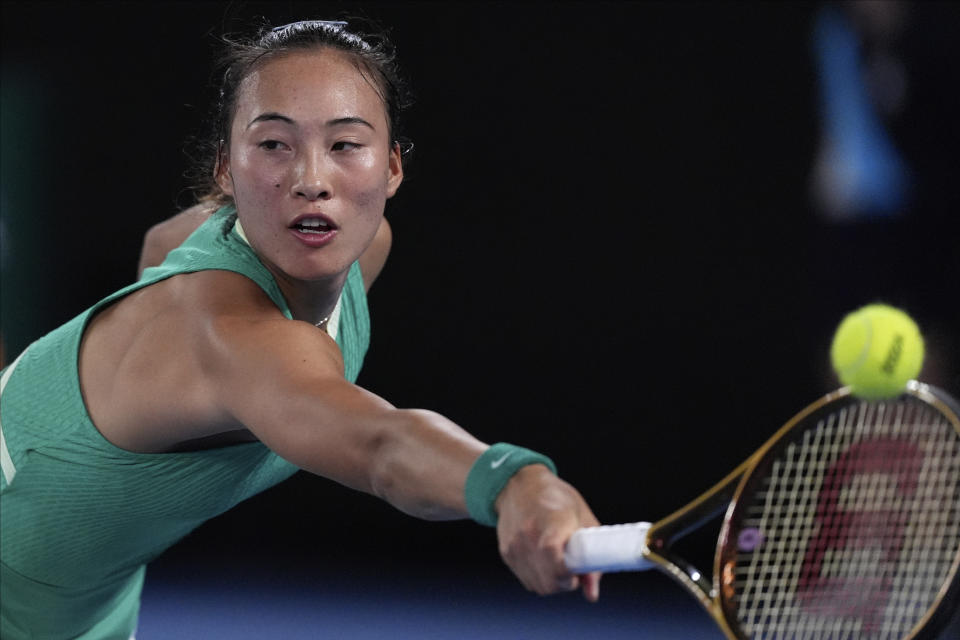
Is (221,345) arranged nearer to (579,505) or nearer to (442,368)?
(579,505)

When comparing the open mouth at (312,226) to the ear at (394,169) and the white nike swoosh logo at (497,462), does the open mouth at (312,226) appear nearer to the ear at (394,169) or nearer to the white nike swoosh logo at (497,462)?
the ear at (394,169)

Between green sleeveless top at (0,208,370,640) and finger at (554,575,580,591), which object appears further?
green sleeveless top at (0,208,370,640)

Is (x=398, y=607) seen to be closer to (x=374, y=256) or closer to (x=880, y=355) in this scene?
(x=374, y=256)

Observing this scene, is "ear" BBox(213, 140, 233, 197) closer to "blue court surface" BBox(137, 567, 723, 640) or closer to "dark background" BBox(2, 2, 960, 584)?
"blue court surface" BBox(137, 567, 723, 640)

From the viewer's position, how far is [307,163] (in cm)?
189

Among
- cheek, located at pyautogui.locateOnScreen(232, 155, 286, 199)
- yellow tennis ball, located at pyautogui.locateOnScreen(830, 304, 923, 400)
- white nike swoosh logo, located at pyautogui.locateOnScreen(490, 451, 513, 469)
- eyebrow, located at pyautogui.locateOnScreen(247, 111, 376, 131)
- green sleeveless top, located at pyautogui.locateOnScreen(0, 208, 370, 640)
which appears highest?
eyebrow, located at pyautogui.locateOnScreen(247, 111, 376, 131)

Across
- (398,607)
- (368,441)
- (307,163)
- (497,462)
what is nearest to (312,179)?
(307,163)

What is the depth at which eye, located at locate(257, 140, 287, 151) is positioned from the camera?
6.28ft

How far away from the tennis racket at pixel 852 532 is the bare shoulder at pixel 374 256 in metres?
1.15

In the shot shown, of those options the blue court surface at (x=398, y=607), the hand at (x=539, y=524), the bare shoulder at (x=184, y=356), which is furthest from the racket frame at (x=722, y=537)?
the blue court surface at (x=398, y=607)

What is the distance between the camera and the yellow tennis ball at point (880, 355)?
4.93 feet

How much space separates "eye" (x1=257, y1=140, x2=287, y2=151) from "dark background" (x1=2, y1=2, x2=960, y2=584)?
2736mm

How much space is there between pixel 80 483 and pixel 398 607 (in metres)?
2.33

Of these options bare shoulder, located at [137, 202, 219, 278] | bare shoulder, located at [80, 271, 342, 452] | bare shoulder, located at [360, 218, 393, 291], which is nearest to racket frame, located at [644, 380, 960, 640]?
bare shoulder, located at [80, 271, 342, 452]
